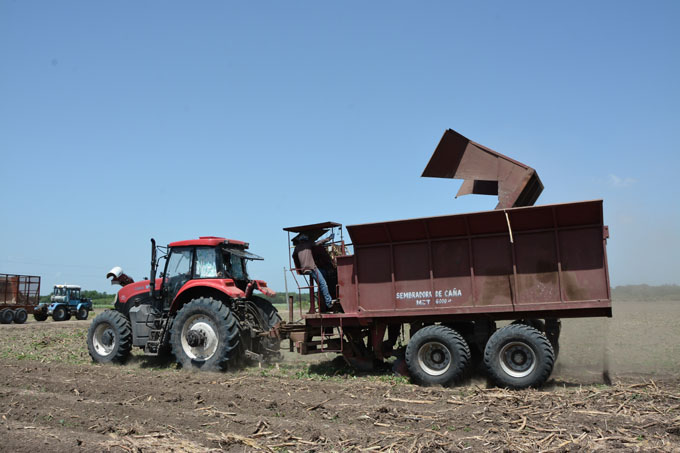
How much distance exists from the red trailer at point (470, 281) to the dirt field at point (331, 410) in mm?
636

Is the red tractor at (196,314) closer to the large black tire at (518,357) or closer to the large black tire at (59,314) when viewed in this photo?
the large black tire at (518,357)

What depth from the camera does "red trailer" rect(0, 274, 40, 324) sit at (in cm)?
2919

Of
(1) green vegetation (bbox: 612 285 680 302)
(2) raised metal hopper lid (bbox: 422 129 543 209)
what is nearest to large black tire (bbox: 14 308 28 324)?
(2) raised metal hopper lid (bbox: 422 129 543 209)

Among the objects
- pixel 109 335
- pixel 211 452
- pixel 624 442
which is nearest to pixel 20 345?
pixel 109 335

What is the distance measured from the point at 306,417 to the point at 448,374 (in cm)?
315

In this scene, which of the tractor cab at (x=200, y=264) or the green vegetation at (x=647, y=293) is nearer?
the tractor cab at (x=200, y=264)

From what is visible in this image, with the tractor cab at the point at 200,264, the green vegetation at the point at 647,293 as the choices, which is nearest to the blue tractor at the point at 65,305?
the tractor cab at the point at 200,264

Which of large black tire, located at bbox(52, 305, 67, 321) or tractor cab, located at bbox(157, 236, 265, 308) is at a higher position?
tractor cab, located at bbox(157, 236, 265, 308)

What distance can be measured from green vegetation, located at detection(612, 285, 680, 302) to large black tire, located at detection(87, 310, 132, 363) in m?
36.3

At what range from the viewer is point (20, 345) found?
52.6ft

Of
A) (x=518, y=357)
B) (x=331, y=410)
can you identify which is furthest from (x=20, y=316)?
(x=518, y=357)

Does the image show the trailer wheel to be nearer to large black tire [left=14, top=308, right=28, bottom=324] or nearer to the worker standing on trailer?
large black tire [left=14, top=308, right=28, bottom=324]

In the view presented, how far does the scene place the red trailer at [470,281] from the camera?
848 cm

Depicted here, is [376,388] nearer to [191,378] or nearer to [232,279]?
[191,378]
